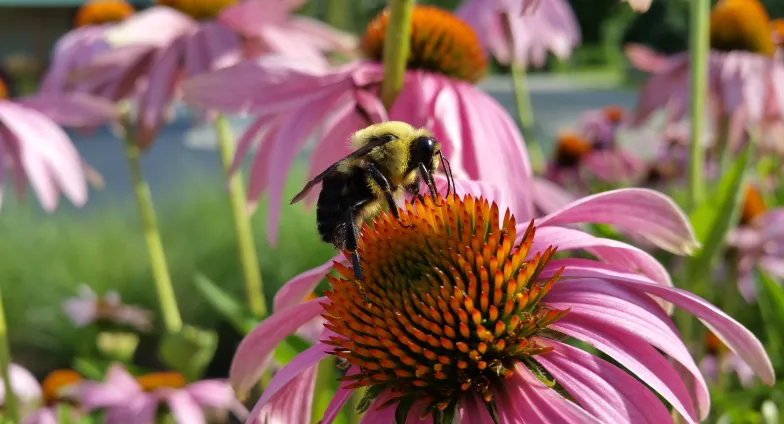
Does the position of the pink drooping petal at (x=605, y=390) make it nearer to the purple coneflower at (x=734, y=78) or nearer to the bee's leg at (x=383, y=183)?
the bee's leg at (x=383, y=183)

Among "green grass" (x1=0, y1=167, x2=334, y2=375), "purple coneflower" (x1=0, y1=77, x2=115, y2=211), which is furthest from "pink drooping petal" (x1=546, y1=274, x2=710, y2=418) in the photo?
"green grass" (x1=0, y1=167, x2=334, y2=375)

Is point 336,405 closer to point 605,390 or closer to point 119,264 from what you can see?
point 605,390

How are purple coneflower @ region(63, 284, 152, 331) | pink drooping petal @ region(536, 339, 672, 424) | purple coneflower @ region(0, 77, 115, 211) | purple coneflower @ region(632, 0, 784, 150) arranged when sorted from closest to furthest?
pink drooping petal @ region(536, 339, 672, 424), purple coneflower @ region(0, 77, 115, 211), purple coneflower @ region(632, 0, 784, 150), purple coneflower @ region(63, 284, 152, 331)

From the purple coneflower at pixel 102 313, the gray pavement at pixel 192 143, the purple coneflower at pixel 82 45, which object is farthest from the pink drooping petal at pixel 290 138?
the gray pavement at pixel 192 143

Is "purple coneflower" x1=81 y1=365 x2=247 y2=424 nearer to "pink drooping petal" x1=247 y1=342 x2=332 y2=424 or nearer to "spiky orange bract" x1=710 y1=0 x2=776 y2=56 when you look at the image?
"pink drooping petal" x1=247 y1=342 x2=332 y2=424

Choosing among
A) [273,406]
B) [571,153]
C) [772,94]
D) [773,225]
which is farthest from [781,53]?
[273,406]

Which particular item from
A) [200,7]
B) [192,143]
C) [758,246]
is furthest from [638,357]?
[192,143]
